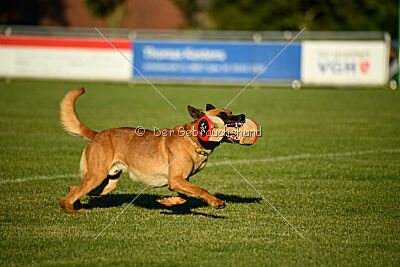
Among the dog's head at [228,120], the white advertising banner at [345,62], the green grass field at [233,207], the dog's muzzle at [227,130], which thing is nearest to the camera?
the green grass field at [233,207]

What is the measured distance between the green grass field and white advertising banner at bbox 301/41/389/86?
13356 mm

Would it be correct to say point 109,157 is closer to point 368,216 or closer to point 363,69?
point 368,216

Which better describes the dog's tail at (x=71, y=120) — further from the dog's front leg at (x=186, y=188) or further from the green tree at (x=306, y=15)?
the green tree at (x=306, y=15)

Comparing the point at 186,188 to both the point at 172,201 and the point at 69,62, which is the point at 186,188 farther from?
the point at 69,62

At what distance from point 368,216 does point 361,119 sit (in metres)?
11.6

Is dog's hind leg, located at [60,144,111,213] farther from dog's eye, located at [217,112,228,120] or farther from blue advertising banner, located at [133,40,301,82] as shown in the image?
blue advertising banner, located at [133,40,301,82]

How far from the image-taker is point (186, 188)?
21.9 ft

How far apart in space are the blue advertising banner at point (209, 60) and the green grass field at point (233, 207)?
1438 centimetres

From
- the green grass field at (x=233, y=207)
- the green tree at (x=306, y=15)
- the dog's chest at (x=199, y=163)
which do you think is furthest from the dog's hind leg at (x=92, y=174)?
the green tree at (x=306, y=15)

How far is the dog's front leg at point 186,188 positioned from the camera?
6.50 metres

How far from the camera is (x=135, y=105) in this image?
848 inches

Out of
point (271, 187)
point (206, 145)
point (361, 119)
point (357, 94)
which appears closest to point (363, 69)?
point (357, 94)

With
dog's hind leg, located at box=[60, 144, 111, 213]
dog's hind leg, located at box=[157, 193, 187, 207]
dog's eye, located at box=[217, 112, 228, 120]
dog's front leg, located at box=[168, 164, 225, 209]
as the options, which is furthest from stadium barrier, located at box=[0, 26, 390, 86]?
dog's front leg, located at box=[168, 164, 225, 209]

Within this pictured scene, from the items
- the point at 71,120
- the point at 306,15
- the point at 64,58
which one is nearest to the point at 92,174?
the point at 71,120
